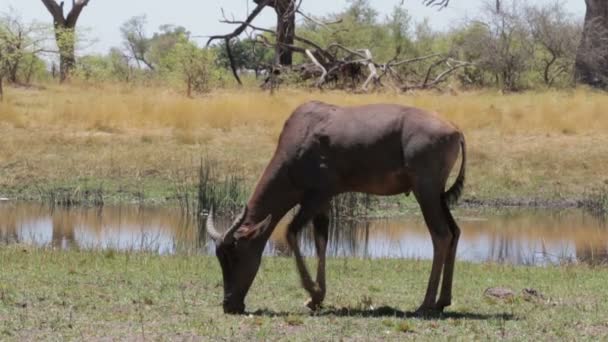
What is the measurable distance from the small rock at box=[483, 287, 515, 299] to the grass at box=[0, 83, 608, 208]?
33.9ft

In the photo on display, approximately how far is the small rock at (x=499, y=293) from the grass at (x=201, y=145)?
10326 mm

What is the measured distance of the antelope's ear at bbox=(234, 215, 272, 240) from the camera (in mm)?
9781

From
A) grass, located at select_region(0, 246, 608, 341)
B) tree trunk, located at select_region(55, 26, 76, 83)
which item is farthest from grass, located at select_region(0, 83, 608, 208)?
tree trunk, located at select_region(55, 26, 76, 83)

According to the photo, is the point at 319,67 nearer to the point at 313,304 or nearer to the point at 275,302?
the point at 275,302

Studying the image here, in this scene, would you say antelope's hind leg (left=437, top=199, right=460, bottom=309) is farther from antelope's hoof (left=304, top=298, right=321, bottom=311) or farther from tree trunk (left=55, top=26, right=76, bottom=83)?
tree trunk (left=55, top=26, right=76, bottom=83)

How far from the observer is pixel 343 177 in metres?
9.91

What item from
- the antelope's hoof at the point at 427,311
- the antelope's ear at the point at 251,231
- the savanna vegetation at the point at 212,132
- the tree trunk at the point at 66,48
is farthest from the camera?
the tree trunk at the point at 66,48

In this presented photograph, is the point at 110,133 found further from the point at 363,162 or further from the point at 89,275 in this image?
the point at 363,162

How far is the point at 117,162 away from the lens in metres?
22.3

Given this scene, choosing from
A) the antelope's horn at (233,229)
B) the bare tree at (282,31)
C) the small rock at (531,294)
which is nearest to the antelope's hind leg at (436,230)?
the small rock at (531,294)

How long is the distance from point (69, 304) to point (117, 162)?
13.2 metres

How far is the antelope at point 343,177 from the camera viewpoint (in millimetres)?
9555

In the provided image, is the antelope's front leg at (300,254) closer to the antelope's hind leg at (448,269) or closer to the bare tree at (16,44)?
the antelope's hind leg at (448,269)

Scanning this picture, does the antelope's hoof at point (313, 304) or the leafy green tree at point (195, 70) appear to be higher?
the leafy green tree at point (195, 70)
